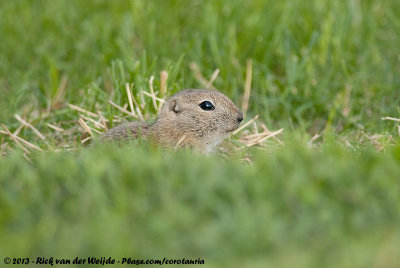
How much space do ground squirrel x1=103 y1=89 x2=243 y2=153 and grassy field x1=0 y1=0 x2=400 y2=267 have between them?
0.31m

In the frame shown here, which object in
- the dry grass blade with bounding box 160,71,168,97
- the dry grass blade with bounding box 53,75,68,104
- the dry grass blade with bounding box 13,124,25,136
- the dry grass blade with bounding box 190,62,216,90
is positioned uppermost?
the dry grass blade with bounding box 160,71,168,97

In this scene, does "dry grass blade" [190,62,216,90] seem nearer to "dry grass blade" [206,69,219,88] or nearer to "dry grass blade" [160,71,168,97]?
"dry grass blade" [206,69,219,88]

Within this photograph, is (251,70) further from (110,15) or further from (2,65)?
(2,65)

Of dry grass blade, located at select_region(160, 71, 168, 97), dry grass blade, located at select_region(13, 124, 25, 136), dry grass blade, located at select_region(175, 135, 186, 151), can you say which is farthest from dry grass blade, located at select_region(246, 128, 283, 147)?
dry grass blade, located at select_region(13, 124, 25, 136)

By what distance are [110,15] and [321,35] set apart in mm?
3162

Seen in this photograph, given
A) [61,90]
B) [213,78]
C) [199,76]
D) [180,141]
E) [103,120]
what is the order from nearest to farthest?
[180,141] < [103,120] < [213,78] < [199,76] < [61,90]

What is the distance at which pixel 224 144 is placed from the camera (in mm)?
6066

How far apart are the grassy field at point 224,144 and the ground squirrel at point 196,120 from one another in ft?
1.01

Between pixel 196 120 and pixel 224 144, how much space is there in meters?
0.52

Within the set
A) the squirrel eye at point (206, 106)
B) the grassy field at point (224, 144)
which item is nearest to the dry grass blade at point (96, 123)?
the grassy field at point (224, 144)

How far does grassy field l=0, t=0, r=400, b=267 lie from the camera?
318 centimetres

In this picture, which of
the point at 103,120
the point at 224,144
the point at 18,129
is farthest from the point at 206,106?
the point at 18,129

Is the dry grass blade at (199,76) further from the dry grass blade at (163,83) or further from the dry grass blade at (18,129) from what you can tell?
the dry grass blade at (18,129)

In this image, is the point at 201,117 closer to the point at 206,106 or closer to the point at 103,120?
the point at 206,106
